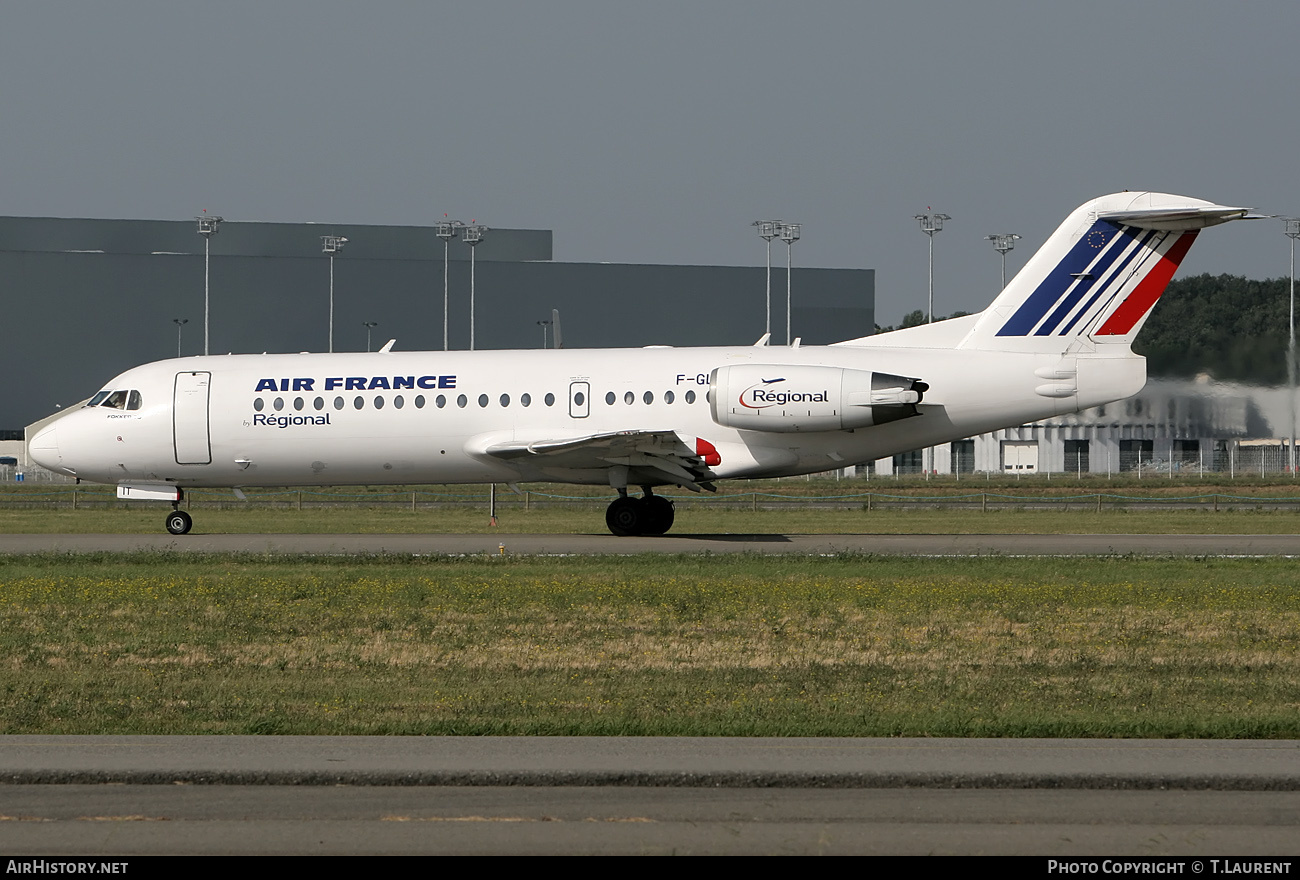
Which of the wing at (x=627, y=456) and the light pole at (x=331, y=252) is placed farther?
the light pole at (x=331, y=252)

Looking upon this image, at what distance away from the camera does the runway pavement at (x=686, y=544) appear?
23281 mm

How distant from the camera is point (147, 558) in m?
22.0

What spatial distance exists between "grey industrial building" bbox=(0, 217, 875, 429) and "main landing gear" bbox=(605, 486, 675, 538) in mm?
53147

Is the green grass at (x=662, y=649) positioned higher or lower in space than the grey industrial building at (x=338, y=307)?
lower

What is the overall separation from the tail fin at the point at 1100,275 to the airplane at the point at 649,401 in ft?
0.11

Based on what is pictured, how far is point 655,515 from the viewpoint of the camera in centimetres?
2770

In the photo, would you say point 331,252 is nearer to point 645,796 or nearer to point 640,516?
point 640,516

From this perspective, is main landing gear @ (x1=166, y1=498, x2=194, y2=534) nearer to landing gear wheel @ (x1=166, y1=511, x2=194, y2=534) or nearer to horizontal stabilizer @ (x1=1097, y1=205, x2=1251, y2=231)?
landing gear wheel @ (x1=166, y1=511, x2=194, y2=534)

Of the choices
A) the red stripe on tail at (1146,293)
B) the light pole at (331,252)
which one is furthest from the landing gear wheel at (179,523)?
the light pole at (331,252)

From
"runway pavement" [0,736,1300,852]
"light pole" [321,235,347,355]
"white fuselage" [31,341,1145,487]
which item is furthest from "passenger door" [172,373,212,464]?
"light pole" [321,235,347,355]

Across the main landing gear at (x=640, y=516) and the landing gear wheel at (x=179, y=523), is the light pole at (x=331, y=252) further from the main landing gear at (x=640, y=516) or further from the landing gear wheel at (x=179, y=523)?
the main landing gear at (x=640, y=516)

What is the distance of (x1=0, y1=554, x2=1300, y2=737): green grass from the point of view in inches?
388

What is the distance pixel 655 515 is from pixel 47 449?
12515mm

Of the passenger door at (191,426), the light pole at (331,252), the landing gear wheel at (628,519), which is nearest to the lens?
the landing gear wheel at (628,519)
